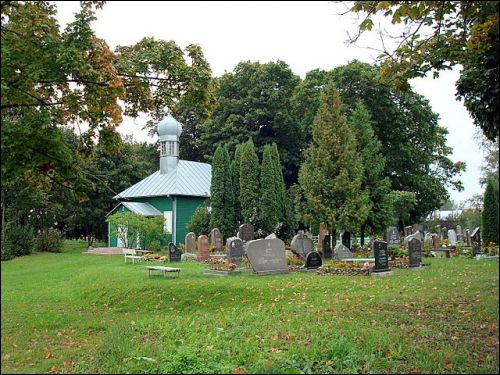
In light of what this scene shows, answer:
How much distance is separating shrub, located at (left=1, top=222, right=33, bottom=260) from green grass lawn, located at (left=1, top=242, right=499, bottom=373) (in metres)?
14.5

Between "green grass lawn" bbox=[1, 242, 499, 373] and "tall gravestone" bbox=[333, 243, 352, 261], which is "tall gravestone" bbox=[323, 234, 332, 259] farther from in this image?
"green grass lawn" bbox=[1, 242, 499, 373]

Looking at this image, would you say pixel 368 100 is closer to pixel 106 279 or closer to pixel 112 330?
pixel 106 279

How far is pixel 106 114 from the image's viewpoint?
29.5ft

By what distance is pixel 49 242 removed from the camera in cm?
3225

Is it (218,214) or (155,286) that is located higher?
(218,214)

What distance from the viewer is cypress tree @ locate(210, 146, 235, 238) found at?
31.1 m

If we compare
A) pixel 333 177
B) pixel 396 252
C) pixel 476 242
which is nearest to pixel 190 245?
pixel 333 177

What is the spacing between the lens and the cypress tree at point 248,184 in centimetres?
3086

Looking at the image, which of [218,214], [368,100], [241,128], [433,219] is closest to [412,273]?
[218,214]

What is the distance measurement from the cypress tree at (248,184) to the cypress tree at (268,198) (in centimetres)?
39

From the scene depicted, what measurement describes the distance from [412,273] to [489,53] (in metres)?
9.39

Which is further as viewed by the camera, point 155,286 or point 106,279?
point 106,279

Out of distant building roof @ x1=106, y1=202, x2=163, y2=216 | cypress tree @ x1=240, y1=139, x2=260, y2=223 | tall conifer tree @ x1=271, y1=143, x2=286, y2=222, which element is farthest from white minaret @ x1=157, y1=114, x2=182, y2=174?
tall conifer tree @ x1=271, y1=143, x2=286, y2=222

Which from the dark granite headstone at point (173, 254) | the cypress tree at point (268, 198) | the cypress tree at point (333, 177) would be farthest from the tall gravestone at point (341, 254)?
the cypress tree at point (268, 198)
